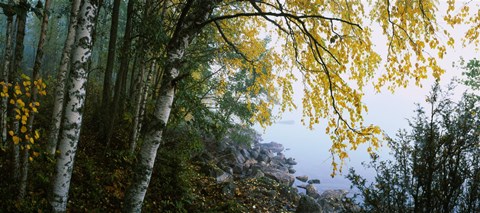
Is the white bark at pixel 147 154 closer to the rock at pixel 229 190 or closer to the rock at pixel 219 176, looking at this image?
the rock at pixel 229 190

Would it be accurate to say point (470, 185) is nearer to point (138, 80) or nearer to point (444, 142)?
point (444, 142)

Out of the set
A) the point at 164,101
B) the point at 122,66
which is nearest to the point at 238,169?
the point at 122,66

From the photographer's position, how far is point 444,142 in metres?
5.39

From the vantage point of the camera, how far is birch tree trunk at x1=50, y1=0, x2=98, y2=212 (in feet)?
12.3

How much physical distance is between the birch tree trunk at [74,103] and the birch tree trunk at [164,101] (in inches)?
33.5

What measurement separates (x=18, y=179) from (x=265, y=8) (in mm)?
6274

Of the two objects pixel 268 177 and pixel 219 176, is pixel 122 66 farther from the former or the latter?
pixel 268 177

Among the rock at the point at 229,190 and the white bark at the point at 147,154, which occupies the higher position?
the white bark at the point at 147,154

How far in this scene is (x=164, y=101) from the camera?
4129mm

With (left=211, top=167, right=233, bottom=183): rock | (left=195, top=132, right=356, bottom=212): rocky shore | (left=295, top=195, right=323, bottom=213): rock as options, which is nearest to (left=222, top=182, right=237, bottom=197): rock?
(left=195, top=132, right=356, bottom=212): rocky shore

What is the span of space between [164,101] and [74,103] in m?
1.12

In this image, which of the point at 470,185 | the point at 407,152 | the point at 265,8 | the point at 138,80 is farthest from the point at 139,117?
the point at 470,185

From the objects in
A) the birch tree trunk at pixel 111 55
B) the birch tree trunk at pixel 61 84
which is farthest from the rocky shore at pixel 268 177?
the birch tree trunk at pixel 61 84

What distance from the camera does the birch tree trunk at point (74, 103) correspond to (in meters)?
3.75
